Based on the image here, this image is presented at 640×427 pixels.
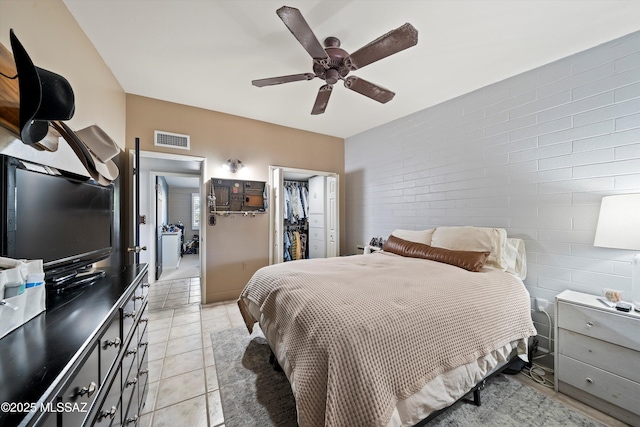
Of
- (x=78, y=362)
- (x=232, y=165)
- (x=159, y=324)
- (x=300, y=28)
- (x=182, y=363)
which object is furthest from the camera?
(x=232, y=165)

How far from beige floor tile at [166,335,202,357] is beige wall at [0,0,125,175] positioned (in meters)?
1.71

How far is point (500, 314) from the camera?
5.32 feet

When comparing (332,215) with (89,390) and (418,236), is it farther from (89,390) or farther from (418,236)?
(89,390)

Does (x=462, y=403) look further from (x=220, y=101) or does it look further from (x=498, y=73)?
(x=220, y=101)

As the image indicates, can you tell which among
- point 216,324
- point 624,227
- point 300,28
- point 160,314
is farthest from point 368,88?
point 160,314

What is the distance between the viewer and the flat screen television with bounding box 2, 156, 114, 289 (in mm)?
958

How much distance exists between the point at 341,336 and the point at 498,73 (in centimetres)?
289

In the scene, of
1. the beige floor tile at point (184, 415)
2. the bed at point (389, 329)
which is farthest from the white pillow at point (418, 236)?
the beige floor tile at point (184, 415)

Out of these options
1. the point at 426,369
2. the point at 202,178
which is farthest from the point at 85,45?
the point at 426,369

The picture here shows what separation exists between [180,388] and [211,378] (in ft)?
0.69

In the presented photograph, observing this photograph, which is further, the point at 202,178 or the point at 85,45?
the point at 202,178

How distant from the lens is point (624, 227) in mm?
1555

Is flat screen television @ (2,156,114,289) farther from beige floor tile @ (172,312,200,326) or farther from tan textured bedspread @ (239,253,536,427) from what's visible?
beige floor tile @ (172,312,200,326)

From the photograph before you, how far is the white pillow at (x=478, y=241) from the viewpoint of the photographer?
2.17 metres
